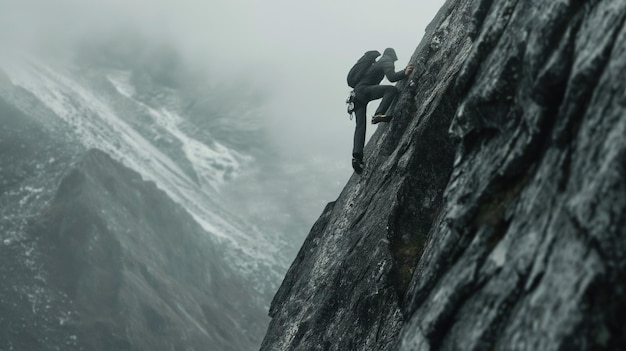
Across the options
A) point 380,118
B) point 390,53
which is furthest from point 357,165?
point 390,53

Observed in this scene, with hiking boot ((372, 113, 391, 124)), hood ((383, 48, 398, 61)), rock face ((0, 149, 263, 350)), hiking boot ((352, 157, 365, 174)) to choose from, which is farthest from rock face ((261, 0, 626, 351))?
rock face ((0, 149, 263, 350))

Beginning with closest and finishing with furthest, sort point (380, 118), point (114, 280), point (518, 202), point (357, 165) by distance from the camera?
point (518, 202) → point (380, 118) → point (357, 165) → point (114, 280)

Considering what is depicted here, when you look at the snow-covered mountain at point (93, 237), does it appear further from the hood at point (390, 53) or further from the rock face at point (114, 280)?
the hood at point (390, 53)

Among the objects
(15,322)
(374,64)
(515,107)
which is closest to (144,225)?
(15,322)

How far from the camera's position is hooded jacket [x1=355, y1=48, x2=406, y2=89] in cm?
1855

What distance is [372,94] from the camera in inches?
746

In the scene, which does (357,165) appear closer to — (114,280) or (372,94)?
(372,94)

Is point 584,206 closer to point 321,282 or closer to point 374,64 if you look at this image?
point 321,282

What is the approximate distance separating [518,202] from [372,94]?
10914 mm

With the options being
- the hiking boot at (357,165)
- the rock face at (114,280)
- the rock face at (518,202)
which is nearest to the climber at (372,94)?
the hiking boot at (357,165)

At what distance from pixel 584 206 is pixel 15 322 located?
332 ft

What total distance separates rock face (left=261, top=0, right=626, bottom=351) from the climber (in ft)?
12.5

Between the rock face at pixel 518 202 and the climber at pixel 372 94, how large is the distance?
3.81m

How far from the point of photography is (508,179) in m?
8.88
